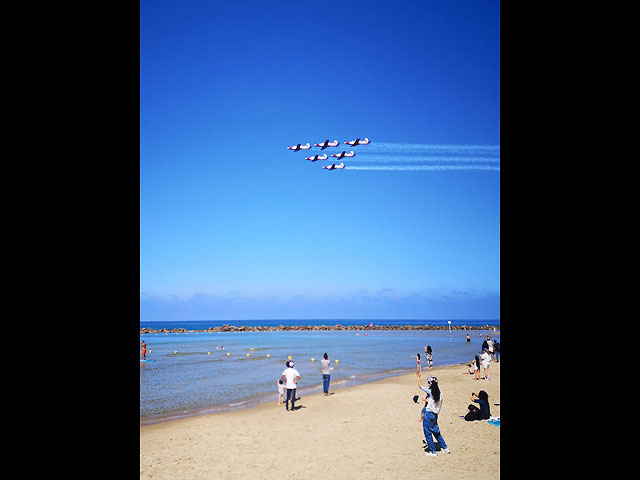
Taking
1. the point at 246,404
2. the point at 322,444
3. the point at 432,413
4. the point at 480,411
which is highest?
the point at 432,413

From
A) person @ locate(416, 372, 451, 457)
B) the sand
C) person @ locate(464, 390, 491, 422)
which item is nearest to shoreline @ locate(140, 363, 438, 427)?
the sand

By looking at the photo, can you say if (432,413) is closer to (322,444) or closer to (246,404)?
(322,444)

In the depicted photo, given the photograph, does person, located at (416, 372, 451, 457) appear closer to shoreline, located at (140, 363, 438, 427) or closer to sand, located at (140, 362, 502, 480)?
sand, located at (140, 362, 502, 480)

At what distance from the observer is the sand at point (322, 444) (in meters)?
8.92

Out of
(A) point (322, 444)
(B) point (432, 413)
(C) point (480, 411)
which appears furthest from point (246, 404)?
(B) point (432, 413)

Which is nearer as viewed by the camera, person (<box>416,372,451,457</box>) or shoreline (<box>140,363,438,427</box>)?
person (<box>416,372,451,457</box>)

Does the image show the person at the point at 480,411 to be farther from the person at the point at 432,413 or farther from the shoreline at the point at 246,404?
the shoreline at the point at 246,404

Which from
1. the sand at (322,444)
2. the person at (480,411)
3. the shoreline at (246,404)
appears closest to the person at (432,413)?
the sand at (322,444)

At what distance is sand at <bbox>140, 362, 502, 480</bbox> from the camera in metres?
8.92

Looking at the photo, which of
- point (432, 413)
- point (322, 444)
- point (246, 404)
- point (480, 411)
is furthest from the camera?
point (246, 404)

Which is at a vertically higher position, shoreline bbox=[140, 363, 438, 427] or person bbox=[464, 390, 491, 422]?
person bbox=[464, 390, 491, 422]

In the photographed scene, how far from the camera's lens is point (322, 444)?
10.8 m
